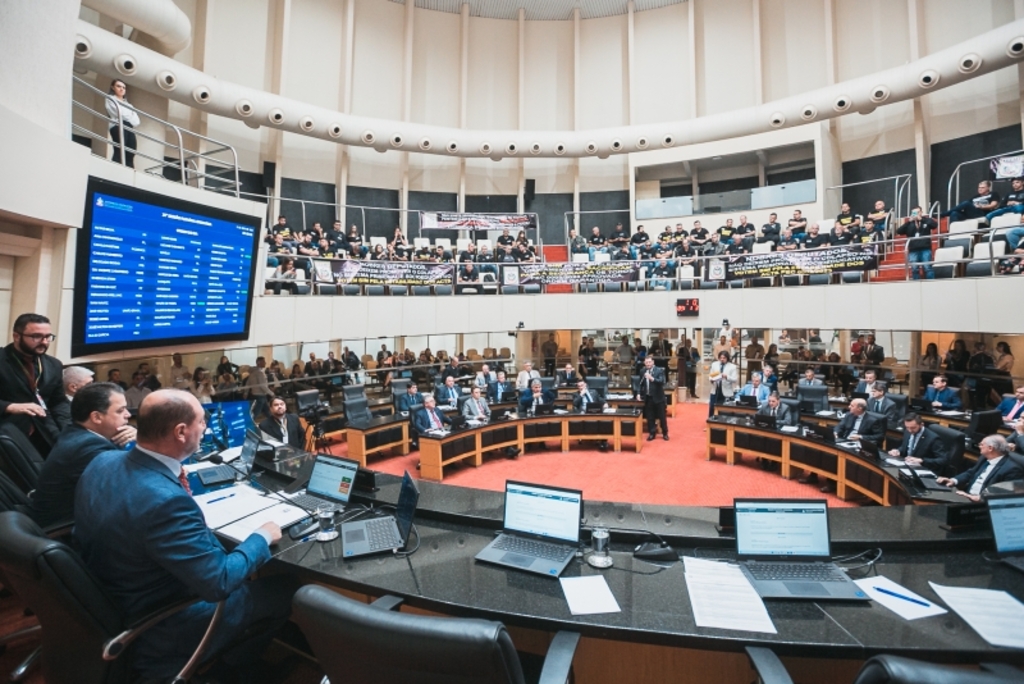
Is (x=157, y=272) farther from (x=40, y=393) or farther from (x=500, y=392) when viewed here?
(x=500, y=392)

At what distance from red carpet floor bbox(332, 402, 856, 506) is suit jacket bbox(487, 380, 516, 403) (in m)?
1.38

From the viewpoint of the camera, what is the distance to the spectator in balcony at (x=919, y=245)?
8.73 meters

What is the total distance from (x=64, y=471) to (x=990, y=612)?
4.54 m

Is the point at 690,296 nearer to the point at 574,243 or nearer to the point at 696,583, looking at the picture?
the point at 574,243

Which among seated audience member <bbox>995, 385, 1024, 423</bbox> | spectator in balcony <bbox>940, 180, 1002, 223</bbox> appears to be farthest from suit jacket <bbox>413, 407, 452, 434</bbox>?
spectator in balcony <bbox>940, 180, 1002, 223</bbox>

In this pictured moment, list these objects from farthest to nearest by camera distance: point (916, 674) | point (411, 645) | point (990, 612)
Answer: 1. point (990, 612)
2. point (411, 645)
3. point (916, 674)

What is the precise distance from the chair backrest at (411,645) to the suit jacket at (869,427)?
7639 mm

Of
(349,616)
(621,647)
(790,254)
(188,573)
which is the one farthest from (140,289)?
(790,254)

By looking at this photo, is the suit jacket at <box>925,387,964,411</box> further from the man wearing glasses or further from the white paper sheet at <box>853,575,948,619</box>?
the man wearing glasses

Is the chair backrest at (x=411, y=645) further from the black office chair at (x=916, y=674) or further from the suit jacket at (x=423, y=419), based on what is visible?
the suit jacket at (x=423, y=419)

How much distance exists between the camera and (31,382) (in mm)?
3439

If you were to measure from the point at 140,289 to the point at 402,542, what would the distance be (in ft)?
15.4

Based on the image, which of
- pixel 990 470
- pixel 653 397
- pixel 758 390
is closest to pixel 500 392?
pixel 653 397

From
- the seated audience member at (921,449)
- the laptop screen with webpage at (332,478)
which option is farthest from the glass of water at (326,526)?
the seated audience member at (921,449)
